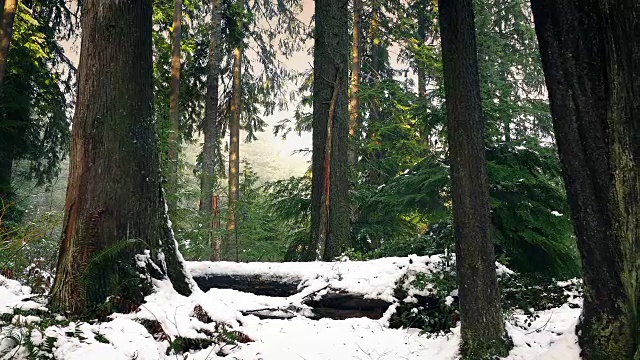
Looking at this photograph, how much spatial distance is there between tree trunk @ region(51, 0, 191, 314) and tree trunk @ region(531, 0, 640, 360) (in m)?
3.60

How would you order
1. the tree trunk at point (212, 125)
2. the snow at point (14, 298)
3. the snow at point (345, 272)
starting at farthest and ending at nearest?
the tree trunk at point (212, 125) → the snow at point (345, 272) → the snow at point (14, 298)

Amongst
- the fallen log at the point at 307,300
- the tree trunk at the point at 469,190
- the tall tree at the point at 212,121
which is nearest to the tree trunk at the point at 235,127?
the tall tree at the point at 212,121

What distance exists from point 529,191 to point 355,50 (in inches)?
378

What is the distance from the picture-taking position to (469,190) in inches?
153

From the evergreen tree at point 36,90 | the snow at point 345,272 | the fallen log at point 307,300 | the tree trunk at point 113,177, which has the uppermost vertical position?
the evergreen tree at point 36,90

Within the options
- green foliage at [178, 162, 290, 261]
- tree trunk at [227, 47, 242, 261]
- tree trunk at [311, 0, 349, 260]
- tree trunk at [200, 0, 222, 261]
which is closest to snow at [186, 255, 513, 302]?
tree trunk at [311, 0, 349, 260]

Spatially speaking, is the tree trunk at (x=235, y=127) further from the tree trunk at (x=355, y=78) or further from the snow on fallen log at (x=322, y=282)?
the snow on fallen log at (x=322, y=282)

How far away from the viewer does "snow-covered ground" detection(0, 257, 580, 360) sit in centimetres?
285

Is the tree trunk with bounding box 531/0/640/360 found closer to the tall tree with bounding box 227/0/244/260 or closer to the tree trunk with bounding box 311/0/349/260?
the tree trunk with bounding box 311/0/349/260

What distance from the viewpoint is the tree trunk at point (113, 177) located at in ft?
11.8

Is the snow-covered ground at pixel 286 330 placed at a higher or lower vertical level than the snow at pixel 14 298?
lower

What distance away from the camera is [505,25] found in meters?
16.0

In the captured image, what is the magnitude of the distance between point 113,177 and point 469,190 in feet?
11.1

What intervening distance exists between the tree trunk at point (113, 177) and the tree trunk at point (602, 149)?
360cm
